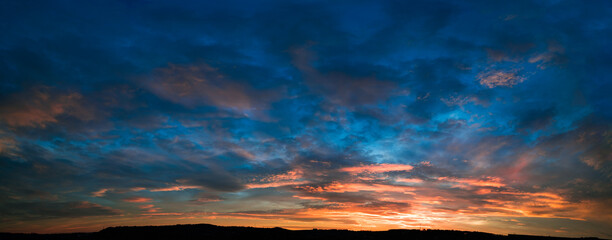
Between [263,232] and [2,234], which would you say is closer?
[263,232]

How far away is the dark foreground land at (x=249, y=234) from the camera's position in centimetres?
3212

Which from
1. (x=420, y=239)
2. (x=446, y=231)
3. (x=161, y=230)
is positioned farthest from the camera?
(x=161, y=230)

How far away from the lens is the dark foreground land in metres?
32.1

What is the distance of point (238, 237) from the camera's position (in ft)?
108

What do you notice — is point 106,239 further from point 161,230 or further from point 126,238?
point 161,230

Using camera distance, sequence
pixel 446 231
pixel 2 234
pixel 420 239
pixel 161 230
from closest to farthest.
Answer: pixel 420 239, pixel 446 231, pixel 161 230, pixel 2 234

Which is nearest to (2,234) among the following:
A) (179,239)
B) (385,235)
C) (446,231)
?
(179,239)

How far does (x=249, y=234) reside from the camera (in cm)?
3325

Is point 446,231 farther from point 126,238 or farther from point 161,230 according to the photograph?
point 126,238

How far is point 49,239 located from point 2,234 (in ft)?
33.6

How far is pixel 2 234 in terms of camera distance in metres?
38.6

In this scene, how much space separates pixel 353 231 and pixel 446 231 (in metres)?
10.2

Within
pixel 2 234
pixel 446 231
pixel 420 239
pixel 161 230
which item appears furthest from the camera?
pixel 2 234

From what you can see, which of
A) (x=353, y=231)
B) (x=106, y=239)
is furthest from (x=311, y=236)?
(x=106, y=239)
